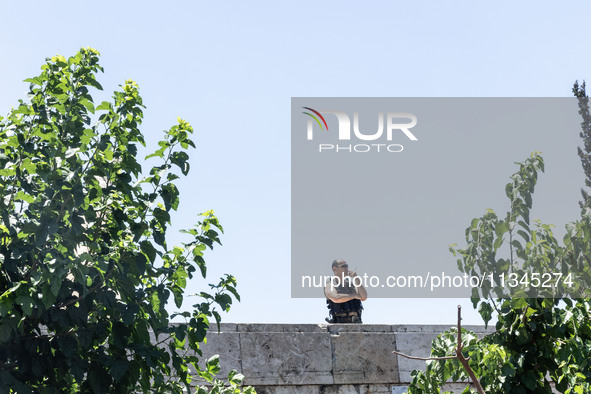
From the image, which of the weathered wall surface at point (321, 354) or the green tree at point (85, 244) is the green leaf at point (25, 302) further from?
the weathered wall surface at point (321, 354)

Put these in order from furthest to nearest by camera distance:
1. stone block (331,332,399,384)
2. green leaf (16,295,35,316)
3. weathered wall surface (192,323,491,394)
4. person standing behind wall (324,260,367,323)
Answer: person standing behind wall (324,260,367,323) < stone block (331,332,399,384) < weathered wall surface (192,323,491,394) < green leaf (16,295,35,316)

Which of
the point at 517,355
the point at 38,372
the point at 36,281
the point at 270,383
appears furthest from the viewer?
the point at 270,383

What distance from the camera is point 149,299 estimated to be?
14.5 ft

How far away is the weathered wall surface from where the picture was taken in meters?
7.70

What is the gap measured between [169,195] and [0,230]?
0.97m

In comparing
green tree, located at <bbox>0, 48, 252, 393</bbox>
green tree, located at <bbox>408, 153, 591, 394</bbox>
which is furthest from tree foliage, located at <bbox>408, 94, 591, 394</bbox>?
green tree, located at <bbox>0, 48, 252, 393</bbox>

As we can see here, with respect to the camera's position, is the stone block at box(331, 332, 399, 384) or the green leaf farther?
the stone block at box(331, 332, 399, 384)

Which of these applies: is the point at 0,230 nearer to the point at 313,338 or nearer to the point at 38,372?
the point at 38,372

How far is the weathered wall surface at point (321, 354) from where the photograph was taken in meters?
7.70

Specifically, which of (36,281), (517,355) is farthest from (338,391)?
(36,281)

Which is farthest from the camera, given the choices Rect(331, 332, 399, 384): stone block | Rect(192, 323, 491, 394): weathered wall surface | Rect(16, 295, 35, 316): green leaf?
Rect(331, 332, 399, 384): stone block

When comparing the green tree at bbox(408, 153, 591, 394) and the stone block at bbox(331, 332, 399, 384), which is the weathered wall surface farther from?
the green tree at bbox(408, 153, 591, 394)

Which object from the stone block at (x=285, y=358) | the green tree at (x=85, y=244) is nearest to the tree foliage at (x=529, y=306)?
the green tree at (x=85, y=244)

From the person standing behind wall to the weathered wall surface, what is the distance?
1.27 feet
